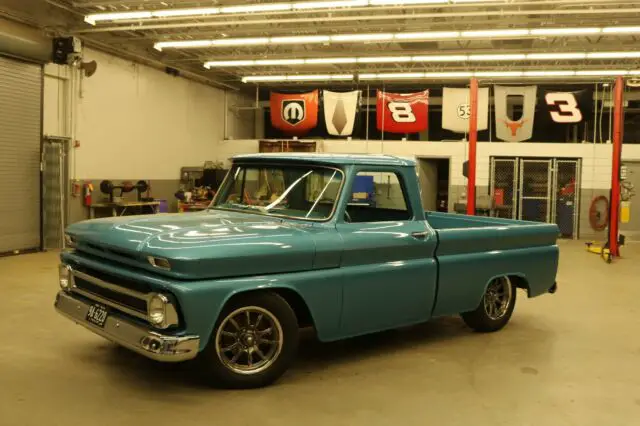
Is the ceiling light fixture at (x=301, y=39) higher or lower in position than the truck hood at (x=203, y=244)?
higher

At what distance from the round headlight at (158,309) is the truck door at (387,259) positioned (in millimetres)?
1388

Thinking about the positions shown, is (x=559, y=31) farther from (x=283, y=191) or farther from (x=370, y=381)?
(x=370, y=381)

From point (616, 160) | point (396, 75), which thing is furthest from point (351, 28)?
point (616, 160)

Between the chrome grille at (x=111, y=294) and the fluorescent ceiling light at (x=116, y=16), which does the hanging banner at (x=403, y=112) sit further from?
the chrome grille at (x=111, y=294)

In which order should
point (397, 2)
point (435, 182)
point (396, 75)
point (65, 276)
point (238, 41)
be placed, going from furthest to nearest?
point (435, 182), point (396, 75), point (238, 41), point (397, 2), point (65, 276)

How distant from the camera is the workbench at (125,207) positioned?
498 inches

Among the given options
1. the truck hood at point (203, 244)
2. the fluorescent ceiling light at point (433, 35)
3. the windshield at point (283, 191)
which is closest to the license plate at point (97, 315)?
the truck hood at point (203, 244)

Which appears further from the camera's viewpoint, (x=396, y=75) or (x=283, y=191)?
(x=396, y=75)

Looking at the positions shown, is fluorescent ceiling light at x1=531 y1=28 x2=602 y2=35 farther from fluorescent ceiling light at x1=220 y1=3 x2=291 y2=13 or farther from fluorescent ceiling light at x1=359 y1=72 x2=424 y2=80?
fluorescent ceiling light at x1=359 y1=72 x2=424 y2=80

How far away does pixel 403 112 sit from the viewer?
53.2ft

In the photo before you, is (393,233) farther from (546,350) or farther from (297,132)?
(297,132)

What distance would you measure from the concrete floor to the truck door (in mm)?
451

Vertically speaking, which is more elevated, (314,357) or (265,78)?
(265,78)

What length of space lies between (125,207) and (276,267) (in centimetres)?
982
